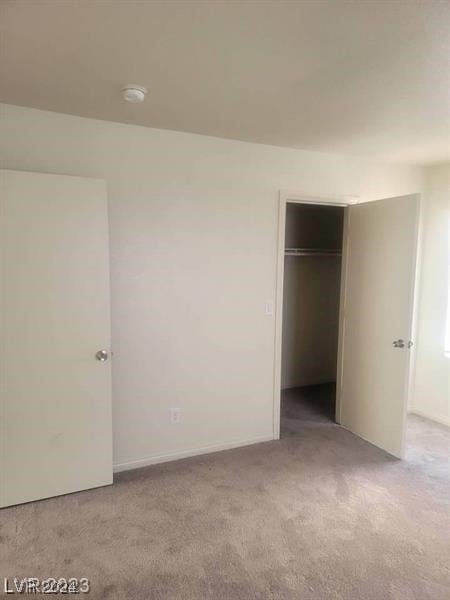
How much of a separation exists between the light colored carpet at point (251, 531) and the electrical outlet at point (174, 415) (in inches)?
12.7

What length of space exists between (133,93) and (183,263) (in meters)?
1.18

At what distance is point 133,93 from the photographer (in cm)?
203

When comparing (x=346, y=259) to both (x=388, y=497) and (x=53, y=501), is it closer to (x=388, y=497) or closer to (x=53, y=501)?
(x=388, y=497)

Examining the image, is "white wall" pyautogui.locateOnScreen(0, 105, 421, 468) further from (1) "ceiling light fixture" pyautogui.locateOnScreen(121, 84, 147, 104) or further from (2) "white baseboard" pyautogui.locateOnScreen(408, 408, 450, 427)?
(2) "white baseboard" pyautogui.locateOnScreen(408, 408, 450, 427)

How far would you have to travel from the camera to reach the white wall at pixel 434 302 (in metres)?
3.71

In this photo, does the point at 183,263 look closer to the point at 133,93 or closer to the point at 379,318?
the point at 133,93

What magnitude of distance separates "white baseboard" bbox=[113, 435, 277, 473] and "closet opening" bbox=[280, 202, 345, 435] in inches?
52.4

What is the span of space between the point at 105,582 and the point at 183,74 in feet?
8.11

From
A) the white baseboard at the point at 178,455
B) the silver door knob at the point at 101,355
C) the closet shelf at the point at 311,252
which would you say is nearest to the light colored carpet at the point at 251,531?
the white baseboard at the point at 178,455

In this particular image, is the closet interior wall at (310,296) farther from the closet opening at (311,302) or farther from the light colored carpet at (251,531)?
the light colored carpet at (251,531)

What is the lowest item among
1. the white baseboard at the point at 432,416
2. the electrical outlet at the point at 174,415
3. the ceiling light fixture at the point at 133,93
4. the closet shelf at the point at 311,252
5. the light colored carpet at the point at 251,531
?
the light colored carpet at the point at 251,531

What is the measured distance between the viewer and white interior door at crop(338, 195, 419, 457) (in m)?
2.96

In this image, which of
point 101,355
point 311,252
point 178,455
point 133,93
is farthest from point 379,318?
point 133,93

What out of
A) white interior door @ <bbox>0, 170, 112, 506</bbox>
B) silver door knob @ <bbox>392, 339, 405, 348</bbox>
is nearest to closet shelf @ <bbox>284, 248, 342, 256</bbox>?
silver door knob @ <bbox>392, 339, 405, 348</bbox>
